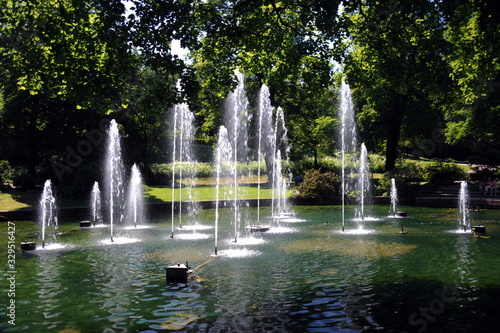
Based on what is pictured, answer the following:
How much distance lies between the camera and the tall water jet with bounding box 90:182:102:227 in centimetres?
2511

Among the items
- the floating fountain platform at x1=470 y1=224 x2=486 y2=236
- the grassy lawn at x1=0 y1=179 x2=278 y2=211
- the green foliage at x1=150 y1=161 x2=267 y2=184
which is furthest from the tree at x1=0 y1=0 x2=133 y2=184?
the green foliage at x1=150 y1=161 x2=267 y2=184

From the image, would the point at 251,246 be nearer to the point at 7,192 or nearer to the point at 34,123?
the point at 7,192

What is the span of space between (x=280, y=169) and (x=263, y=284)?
27.6 meters

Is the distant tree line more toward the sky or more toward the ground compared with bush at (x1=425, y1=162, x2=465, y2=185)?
more toward the sky

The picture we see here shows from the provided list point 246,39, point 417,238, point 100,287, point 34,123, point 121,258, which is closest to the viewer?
point 100,287

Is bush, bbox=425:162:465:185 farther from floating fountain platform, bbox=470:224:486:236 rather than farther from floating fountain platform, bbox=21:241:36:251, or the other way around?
floating fountain platform, bbox=21:241:36:251

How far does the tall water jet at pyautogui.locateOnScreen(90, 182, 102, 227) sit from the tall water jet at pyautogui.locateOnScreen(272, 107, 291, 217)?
9.95 meters

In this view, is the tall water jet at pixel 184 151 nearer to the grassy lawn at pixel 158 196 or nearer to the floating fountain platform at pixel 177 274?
the grassy lawn at pixel 158 196

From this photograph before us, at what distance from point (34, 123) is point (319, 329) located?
3096 centimetres

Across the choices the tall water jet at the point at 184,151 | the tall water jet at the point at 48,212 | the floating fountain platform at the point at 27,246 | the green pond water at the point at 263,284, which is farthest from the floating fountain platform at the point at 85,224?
the floating fountain platform at the point at 27,246

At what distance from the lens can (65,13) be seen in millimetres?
13148

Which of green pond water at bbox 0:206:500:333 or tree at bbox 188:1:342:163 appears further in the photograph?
tree at bbox 188:1:342:163

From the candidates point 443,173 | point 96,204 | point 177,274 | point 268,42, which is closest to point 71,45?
point 268,42

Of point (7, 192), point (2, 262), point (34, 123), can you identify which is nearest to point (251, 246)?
point (2, 262)
